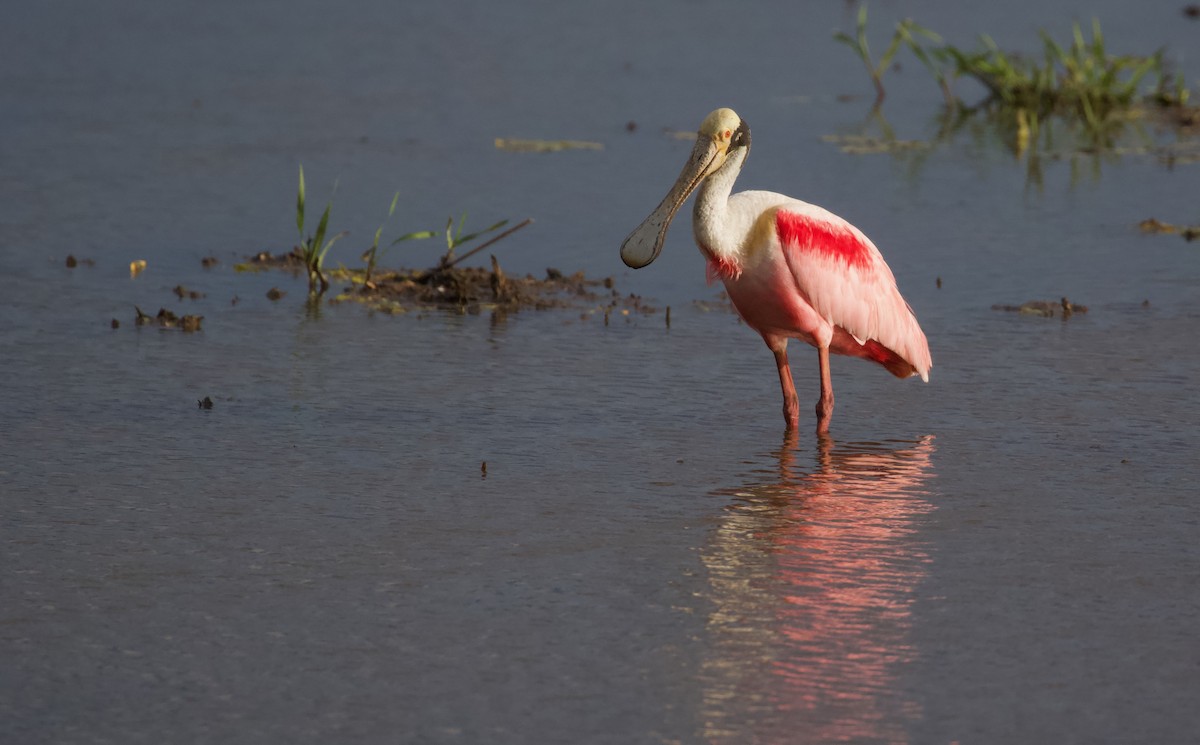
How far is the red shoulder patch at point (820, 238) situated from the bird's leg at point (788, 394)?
433 mm

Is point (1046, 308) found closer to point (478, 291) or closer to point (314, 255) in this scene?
point (478, 291)

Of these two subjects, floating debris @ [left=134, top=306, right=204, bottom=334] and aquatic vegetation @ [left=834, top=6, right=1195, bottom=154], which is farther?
aquatic vegetation @ [left=834, top=6, right=1195, bottom=154]

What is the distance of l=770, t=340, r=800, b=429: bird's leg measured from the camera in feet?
25.2

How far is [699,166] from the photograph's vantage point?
308 inches

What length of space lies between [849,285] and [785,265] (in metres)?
0.39

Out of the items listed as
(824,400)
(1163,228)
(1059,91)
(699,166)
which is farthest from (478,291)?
(1059,91)

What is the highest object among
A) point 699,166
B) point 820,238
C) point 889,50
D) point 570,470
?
point 889,50

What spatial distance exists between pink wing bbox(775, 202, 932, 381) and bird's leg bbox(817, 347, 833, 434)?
0.17 meters

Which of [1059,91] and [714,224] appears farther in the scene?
[1059,91]

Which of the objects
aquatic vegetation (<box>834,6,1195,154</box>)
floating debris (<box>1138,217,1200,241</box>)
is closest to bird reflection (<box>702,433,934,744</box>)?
floating debris (<box>1138,217,1200,241</box>)

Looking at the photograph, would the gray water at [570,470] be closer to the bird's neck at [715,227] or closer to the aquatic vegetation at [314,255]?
the aquatic vegetation at [314,255]

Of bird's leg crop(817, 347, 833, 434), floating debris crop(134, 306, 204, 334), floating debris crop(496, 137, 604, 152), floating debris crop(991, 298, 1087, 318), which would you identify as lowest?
bird's leg crop(817, 347, 833, 434)

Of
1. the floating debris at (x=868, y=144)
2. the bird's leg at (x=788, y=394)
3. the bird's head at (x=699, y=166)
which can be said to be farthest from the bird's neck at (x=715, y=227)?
the floating debris at (x=868, y=144)

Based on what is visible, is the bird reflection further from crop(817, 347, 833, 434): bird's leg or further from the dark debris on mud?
the dark debris on mud
